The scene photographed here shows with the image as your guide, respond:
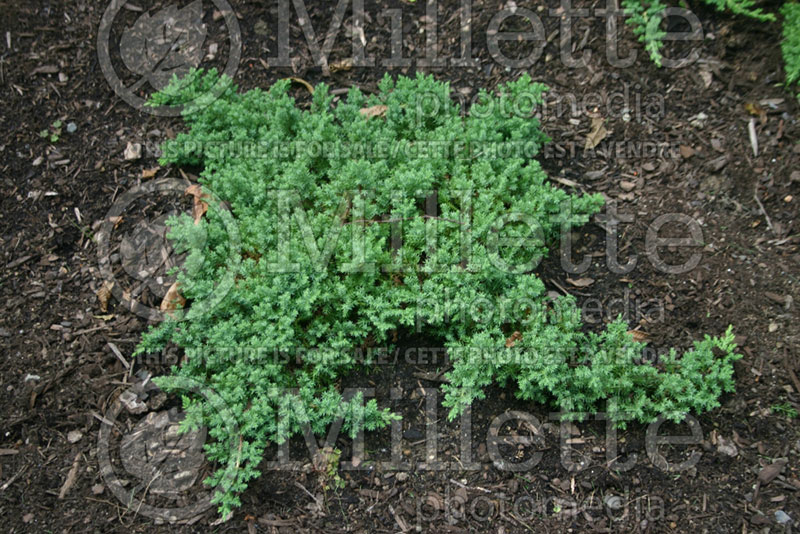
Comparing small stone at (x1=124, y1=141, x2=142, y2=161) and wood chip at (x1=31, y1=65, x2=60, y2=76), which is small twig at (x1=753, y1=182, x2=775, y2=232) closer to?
small stone at (x1=124, y1=141, x2=142, y2=161)

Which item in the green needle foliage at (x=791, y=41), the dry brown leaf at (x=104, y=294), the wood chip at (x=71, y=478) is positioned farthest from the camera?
the green needle foliage at (x=791, y=41)

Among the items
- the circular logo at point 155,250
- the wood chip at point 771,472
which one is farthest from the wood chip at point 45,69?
the wood chip at point 771,472

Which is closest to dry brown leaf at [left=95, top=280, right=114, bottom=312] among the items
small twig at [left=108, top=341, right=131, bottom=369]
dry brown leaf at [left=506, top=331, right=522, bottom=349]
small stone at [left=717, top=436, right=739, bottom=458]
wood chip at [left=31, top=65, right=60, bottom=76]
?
small twig at [left=108, top=341, right=131, bottom=369]

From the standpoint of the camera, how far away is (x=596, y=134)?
468 cm

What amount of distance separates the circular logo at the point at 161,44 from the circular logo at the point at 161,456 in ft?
7.95

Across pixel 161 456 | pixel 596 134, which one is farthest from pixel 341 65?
pixel 161 456

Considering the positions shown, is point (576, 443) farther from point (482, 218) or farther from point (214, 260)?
point (214, 260)

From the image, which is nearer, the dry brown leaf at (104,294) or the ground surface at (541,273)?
the ground surface at (541,273)

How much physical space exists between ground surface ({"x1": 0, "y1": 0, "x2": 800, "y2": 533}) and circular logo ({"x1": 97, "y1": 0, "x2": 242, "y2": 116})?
10 centimetres

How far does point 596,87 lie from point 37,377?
4.31 m

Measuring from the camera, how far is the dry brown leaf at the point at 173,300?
3965mm

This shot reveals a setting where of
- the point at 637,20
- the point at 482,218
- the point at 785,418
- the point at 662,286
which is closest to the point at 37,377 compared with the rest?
the point at 482,218

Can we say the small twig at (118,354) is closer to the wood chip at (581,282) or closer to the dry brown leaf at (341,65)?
the dry brown leaf at (341,65)

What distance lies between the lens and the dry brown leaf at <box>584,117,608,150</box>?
466 cm
